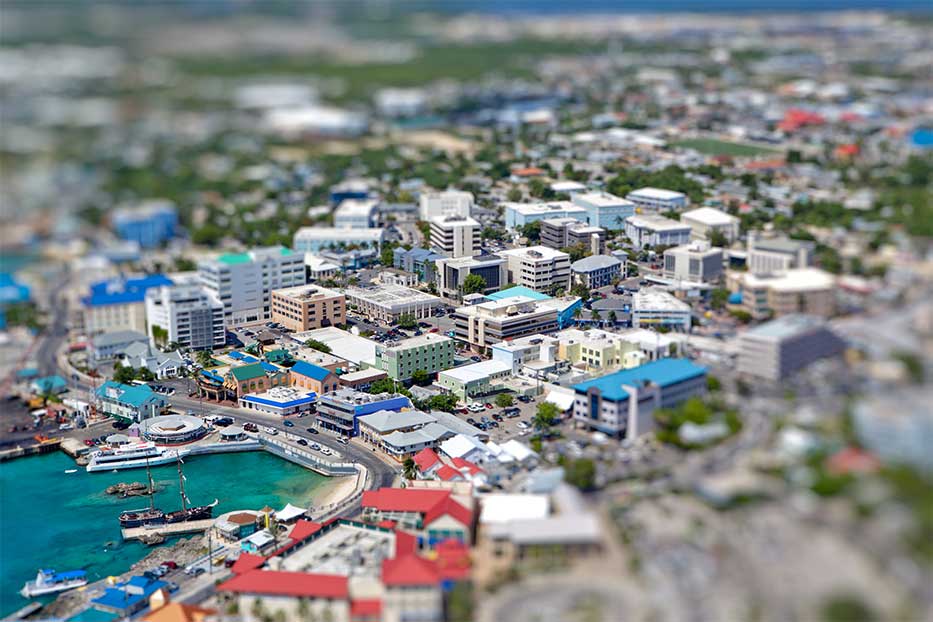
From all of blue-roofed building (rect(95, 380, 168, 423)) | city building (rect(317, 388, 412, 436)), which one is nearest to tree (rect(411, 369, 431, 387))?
city building (rect(317, 388, 412, 436))

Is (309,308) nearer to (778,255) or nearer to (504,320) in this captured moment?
(504,320)

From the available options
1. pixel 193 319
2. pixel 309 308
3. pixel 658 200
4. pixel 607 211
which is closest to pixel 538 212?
pixel 607 211

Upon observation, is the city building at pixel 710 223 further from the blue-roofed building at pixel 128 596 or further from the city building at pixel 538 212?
the blue-roofed building at pixel 128 596

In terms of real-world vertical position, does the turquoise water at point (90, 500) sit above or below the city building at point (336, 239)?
below

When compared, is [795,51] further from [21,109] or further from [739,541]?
[739,541]

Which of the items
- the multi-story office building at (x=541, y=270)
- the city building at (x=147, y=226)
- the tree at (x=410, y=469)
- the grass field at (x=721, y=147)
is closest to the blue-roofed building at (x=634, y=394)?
the tree at (x=410, y=469)

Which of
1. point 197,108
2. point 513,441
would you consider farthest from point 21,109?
point 513,441

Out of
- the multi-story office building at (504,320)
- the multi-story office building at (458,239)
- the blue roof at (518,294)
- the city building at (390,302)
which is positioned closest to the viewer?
the multi-story office building at (504,320)
